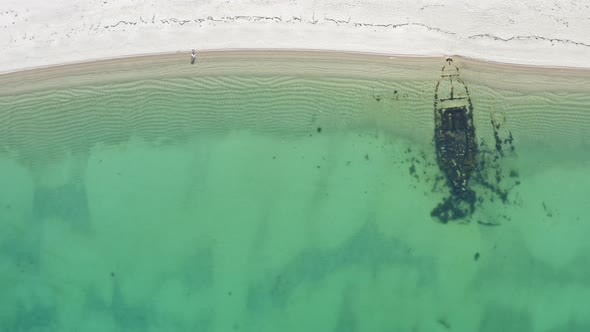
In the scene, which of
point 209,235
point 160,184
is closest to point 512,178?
point 209,235

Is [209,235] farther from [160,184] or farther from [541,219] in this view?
[541,219]

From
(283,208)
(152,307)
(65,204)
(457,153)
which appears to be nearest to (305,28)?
(283,208)

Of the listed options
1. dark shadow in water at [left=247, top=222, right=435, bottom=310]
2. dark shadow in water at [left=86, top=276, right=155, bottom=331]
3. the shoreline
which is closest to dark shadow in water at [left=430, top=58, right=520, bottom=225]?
the shoreline

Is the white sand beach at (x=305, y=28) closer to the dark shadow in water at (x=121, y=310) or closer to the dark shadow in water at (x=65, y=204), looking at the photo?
the dark shadow in water at (x=65, y=204)

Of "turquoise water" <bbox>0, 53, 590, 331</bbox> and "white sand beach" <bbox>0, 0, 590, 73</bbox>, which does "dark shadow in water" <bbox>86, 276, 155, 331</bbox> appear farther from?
"white sand beach" <bbox>0, 0, 590, 73</bbox>

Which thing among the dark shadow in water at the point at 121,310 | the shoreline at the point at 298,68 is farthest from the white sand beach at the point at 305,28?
the dark shadow in water at the point at 121,310

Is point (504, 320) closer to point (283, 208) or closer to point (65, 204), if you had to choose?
point (283, 208)
